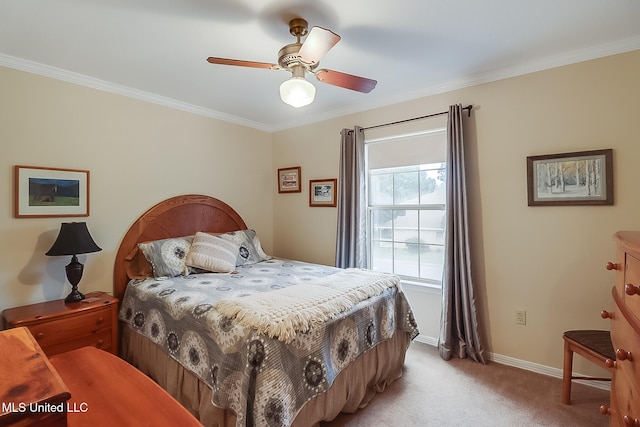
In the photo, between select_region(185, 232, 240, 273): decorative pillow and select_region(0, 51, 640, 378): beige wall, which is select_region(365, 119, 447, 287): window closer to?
select_region(0, 51, 640, 378): beige wall

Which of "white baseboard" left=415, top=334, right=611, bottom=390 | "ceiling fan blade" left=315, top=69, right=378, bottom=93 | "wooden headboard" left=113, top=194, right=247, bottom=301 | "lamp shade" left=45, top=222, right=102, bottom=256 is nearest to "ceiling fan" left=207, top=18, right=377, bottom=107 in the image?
"ceiling fan blade" left=315, top=69, right=378, bottom=93

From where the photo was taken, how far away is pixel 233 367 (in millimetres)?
1599

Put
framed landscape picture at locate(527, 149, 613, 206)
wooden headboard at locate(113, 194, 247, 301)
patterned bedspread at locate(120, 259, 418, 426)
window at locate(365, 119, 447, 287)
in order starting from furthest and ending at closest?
window at locate(365, 119, 447, 287), wooden headboard at locate(113, 194, 247, 301), framed landscape picture at locate(527, 149, 613, 206), patterned bedspread at locate(120, 259, 418, 426)

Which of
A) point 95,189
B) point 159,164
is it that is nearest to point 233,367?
point 95,189

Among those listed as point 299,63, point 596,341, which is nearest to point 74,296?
point 299,63

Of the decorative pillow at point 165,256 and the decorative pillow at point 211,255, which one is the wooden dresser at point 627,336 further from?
the decorative pillow at point 165,256

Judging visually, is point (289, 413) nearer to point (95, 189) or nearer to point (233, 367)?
point (233, 367)

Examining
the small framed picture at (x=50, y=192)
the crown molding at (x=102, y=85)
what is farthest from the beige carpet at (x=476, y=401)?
the crown molding at (x=102, y=85)

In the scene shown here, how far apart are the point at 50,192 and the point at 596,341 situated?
13.3 feet

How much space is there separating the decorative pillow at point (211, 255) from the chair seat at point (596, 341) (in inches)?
107

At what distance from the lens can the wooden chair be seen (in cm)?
183

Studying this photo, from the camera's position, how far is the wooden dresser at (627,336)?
0.94 m

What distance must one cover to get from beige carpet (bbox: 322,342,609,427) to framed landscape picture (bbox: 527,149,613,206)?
1.37 m

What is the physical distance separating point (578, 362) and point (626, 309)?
1.73m
